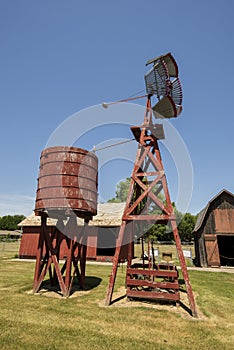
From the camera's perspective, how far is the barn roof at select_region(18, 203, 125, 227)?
914 inches

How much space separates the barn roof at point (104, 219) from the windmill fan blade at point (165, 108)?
1434 cm

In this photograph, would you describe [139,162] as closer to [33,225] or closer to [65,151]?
[65,151]

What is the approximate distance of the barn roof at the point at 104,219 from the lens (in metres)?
23.2

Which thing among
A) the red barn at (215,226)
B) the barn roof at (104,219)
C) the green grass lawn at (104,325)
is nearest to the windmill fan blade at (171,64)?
the green grass lawn at (104,325)

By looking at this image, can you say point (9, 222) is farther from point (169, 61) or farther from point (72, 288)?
point (169, 61)

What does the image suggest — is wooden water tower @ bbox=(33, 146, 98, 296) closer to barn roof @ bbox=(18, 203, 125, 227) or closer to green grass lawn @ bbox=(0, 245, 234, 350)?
green grass lawn @ bbox=(0, 245, 234, 350)

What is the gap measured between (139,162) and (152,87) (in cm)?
366

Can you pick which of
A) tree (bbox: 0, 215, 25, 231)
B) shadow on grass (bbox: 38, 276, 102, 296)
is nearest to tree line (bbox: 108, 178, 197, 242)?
shadow on grass (bbox: 38, 276, 102, 296)

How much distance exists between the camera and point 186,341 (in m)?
5.34

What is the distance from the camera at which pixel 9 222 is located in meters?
118

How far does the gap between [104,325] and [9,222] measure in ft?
414

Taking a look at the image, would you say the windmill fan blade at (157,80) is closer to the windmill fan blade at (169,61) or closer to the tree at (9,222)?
the windmill fan blade at (169,61)

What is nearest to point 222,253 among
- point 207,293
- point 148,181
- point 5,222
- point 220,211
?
point 220,211

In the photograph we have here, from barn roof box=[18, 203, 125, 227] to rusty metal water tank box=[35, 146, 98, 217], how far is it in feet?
43.2
